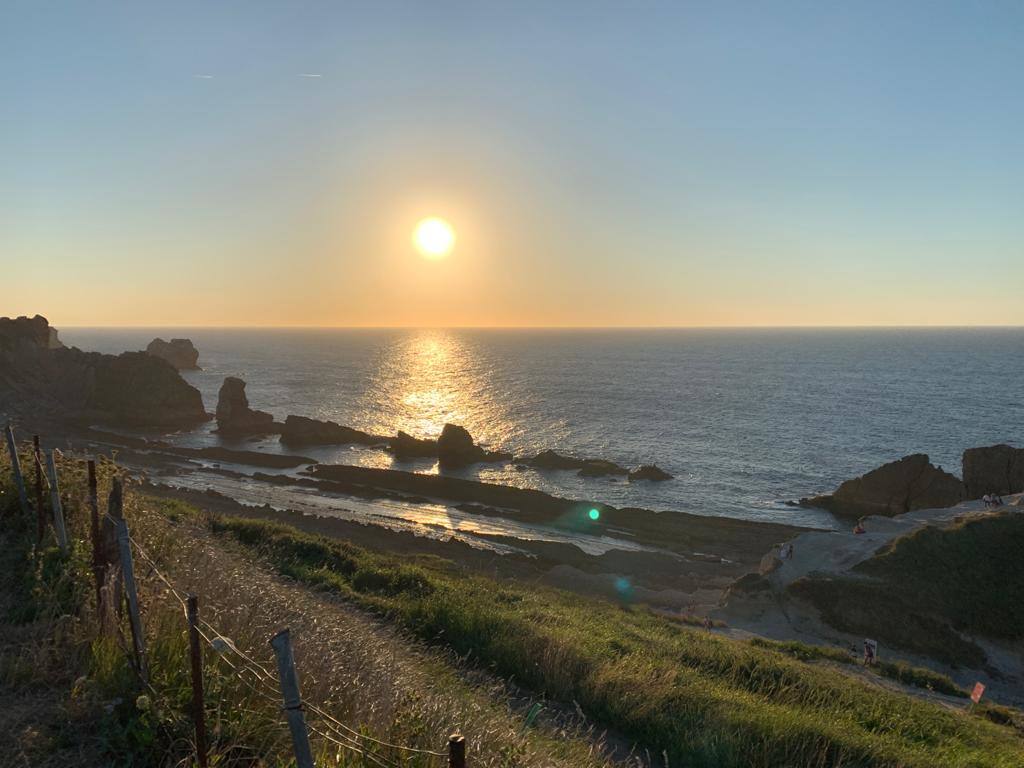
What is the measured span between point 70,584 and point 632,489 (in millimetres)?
49183

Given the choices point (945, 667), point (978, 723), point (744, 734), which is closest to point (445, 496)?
point (945, 667)

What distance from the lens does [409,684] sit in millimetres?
6988

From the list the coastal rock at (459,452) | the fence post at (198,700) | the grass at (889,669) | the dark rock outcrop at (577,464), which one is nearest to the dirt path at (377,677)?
the fence post at (198,700)

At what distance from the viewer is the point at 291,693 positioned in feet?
11.4

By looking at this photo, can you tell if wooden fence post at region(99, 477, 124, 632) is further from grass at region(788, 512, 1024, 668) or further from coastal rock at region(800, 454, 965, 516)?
coastal rock at region(800, 454, 965, 516)

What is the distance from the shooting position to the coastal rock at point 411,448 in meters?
64.7

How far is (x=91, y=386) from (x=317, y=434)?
3349 centimetres

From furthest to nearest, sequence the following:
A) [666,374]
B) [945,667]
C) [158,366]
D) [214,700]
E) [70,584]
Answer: [666,374], [158,366], [945,667], [70,584], [214,700]

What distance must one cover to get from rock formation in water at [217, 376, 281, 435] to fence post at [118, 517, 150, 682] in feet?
242

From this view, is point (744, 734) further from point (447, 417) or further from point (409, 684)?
point (447, 417)

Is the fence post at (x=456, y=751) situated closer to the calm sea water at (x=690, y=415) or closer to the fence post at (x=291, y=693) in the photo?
the fence post at (x=291, y=693)

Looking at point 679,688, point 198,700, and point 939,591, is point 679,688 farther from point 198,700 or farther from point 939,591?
point 939,591

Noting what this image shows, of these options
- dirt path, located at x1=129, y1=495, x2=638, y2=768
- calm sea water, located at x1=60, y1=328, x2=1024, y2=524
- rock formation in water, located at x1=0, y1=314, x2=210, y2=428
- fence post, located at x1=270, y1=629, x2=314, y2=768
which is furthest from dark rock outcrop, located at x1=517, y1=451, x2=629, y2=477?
fence post, located at x1=270, y1=629, x2=314, y2=768

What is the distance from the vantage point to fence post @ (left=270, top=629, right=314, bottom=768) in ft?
11.2
